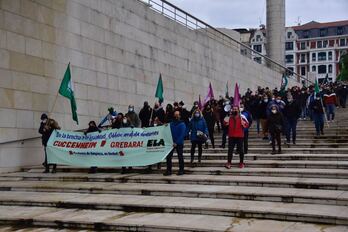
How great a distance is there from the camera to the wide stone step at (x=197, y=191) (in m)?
9.94

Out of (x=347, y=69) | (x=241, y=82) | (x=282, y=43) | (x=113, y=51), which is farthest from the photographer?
(x=347, y=69)

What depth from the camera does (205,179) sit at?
12.4 m

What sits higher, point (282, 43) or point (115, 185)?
point (282, 43)

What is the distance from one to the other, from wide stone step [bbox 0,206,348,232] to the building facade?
105 meters

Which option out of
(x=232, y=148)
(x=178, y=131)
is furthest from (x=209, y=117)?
(x=178, y=131)

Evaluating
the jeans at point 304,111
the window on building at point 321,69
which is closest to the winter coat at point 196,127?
the jeans at point 304,111

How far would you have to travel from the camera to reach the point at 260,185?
11.6 meters

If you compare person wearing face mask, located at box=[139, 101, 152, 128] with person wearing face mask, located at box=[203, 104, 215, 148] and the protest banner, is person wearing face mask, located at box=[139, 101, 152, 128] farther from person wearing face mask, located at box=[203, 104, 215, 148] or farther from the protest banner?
the protest banner

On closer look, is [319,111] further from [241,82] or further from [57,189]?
[241,82]

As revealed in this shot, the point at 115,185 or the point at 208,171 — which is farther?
the point at 208,171

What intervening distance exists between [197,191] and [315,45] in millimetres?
112468

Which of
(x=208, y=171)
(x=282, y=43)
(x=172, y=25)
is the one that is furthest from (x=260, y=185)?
(x=282, y=43)

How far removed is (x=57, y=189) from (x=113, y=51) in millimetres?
8970

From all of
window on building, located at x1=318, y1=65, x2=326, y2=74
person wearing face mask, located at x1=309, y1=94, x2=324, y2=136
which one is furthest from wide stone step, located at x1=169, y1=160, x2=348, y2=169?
window on building, located at x1=318, y1=65, x2=326, y2=74
